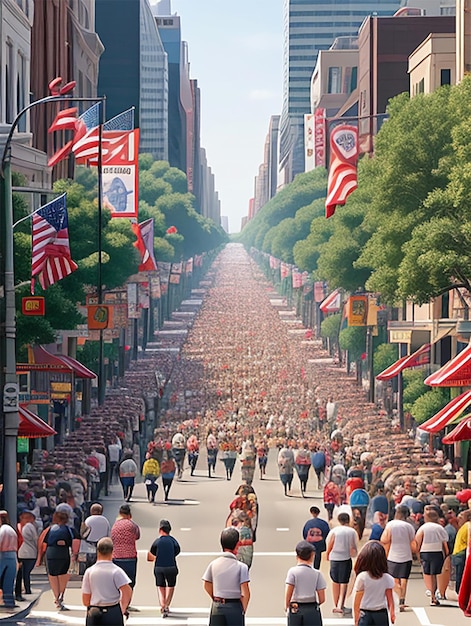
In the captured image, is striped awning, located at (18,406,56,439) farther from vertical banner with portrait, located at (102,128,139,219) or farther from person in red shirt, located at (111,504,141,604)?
vertical banner with portrait, located at (102,128,139,219)

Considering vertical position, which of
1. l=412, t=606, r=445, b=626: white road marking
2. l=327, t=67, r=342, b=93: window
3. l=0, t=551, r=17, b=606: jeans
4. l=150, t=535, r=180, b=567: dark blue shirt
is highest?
l=327, t=67, r=342, b=93: window

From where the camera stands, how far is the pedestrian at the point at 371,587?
15148 millimetres

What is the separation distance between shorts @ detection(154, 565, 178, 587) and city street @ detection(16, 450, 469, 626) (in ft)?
1.62

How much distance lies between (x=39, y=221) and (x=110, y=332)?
26.7 meters

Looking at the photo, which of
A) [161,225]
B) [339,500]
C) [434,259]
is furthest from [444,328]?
[161,225]

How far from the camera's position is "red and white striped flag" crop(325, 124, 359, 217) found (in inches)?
1817

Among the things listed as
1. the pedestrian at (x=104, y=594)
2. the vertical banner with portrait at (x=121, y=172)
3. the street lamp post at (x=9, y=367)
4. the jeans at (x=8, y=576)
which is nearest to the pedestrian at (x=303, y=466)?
the street lamp post at (x=9, y=367)

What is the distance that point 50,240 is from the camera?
32250 mm

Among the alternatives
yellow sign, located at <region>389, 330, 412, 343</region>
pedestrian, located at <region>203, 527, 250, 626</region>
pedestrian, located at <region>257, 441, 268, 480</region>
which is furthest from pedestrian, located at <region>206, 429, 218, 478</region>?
pedestrian, located at <region>203, 527, 250, 626</region>

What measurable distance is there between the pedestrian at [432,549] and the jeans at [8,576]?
5899mm

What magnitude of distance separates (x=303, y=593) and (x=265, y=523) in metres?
17.2

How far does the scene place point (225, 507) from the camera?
1419 inches

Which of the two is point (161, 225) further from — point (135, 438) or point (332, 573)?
point (332, 573)

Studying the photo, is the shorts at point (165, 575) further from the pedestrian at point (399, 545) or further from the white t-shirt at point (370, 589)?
the white t-shirt at point (370, 589)
